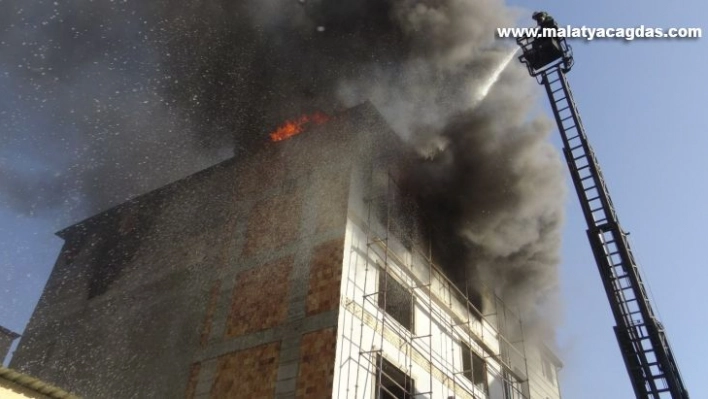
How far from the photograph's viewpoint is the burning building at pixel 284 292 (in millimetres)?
9828

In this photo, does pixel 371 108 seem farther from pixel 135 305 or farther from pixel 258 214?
pixel 135 305

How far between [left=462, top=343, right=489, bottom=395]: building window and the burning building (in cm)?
4

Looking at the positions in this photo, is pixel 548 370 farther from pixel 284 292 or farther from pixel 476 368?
pixel 284 292

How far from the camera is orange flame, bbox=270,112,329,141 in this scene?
13805 mm

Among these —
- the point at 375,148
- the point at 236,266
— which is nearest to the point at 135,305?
the point at 236,266

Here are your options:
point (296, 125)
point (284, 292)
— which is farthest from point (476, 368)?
point (296, 125)

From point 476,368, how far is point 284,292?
20.9 ft

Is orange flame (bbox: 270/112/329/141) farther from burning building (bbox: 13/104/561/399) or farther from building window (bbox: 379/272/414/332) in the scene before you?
building window (bbox: 379/272/414/332)

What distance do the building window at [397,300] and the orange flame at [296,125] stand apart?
14.8ft

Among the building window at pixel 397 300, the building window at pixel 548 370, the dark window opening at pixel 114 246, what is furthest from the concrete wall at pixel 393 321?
the dark window opening at pixel 114 246

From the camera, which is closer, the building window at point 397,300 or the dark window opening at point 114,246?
the building window at point 397,300

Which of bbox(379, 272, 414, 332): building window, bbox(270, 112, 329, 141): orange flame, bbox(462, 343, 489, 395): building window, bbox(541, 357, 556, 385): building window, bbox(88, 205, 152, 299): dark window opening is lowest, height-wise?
bbox(462, 343, 489, 395): building window

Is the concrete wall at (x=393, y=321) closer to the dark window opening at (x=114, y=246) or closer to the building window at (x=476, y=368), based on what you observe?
the building window at (x=476, y=368)

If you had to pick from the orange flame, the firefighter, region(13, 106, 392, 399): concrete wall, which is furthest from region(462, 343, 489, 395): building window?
the firefighter
